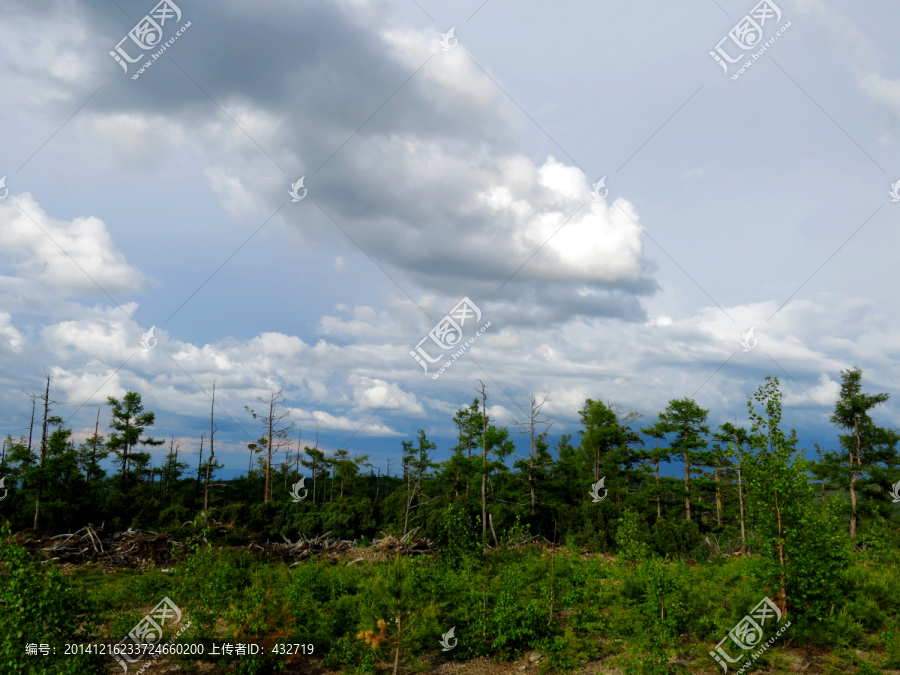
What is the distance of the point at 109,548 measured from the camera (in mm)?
24672

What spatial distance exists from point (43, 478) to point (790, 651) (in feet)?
110

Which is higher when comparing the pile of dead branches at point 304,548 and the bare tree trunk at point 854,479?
the bare tree trunk at point 854,479

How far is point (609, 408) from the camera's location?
37219 millimetres

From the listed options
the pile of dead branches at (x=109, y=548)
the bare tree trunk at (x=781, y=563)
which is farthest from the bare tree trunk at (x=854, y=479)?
the pile of dead branches at (x=109, y=548)

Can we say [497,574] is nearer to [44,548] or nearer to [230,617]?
[230,617]

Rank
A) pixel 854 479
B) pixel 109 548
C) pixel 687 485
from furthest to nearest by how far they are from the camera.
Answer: pixel 687 485 < pixel 854 479 < pixel 109 548

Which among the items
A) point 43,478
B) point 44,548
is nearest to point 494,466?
point 44,548

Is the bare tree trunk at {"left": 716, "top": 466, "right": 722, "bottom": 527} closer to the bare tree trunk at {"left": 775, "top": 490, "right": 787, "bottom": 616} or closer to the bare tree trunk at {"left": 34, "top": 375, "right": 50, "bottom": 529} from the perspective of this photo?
the bare tree trunk at {"left": 775, "top": 490, "right": 787, "bottom": 616}

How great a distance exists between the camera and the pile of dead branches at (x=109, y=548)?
76.4 feet

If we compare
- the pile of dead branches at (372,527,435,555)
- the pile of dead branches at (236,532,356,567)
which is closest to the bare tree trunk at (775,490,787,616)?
the pile of dead branches at (372,527,435,555)

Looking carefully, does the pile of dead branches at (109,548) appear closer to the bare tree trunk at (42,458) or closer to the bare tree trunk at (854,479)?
the bare tree trunk at (42,458)

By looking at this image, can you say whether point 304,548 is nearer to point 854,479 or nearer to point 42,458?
point 42,458

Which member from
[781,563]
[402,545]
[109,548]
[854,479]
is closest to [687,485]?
A: [854,479]

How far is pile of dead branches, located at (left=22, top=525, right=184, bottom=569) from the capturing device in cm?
2330
